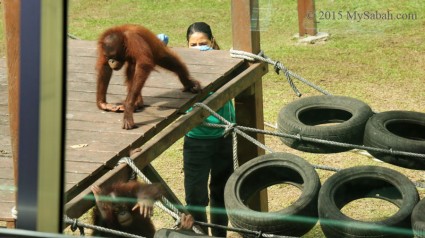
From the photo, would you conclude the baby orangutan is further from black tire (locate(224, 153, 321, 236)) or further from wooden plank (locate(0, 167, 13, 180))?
wooden plank (locate(0, 167, 13, 180))

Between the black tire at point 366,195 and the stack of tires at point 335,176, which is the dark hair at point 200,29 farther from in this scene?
the black tire at point 366,195

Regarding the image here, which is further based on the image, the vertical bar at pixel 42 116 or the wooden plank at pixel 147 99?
the wooden plank at pixel 147 99

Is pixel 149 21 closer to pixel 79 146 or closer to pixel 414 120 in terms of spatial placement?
pixel 79 146

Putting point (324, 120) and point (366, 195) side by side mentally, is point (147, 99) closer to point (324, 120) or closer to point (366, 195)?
point (324, 120)

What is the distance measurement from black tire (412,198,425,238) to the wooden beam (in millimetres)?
1500

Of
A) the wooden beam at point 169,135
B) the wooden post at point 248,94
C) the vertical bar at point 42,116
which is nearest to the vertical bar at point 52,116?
the vertical bar at point 42,116

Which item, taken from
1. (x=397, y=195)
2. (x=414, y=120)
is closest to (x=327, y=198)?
(x=397, y=195)

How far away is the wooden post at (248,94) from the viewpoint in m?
5.42

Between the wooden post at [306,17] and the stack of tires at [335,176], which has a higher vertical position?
the wooden post at [306,17]

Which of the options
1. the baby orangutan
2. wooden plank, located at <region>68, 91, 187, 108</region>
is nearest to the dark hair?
wooden plank, located at <region>68, 91, 187, 108</region>

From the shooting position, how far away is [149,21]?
4922 mm

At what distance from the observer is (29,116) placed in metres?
2.17

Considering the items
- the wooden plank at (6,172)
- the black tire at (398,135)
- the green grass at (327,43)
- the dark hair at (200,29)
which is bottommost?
the wooden plank at (6,172)

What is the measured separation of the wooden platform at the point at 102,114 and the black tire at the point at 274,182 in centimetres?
70
